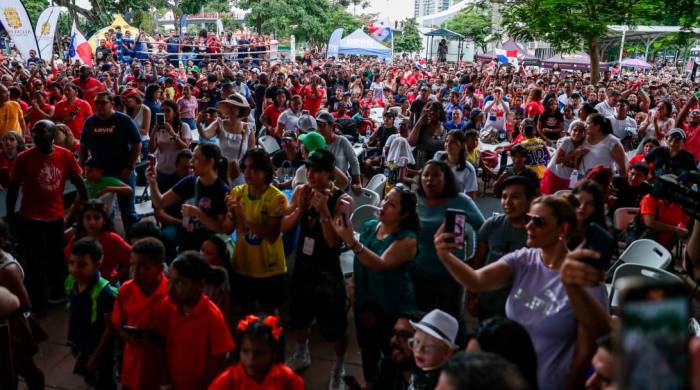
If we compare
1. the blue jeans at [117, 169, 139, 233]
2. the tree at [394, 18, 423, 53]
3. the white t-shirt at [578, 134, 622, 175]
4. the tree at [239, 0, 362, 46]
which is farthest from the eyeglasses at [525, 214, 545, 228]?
the tree at [394, 18, 423, 53]

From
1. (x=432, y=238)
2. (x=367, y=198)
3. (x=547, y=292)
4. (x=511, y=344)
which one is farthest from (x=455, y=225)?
(x=367, y=198)

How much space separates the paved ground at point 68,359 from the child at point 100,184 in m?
0.99

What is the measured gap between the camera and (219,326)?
288cm

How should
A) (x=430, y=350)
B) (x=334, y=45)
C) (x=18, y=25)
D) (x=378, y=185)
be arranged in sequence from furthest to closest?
(x=334, y=45) < (x=18, y=25) < (x=378, y=185) < (x=430, y=350)

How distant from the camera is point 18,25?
1474cm

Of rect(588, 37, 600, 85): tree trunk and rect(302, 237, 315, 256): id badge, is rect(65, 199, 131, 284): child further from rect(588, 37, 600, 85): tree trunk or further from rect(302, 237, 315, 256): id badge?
rect(588, 37, 600, 85): tree trunk

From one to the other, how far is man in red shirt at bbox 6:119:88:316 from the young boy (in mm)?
3234

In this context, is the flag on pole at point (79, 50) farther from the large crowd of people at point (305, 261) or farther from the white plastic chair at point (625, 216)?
the white plastic chair at point (625, 216)

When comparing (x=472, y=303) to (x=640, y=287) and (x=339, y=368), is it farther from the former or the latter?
(x=640, y=287)

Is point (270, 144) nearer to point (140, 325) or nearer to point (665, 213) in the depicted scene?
point (665, 213)

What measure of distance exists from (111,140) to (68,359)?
2150 mm

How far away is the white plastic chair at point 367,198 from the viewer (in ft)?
17.9

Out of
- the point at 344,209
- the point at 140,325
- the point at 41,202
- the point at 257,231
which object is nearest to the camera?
the point at 140,325

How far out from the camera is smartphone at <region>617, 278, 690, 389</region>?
643mm
